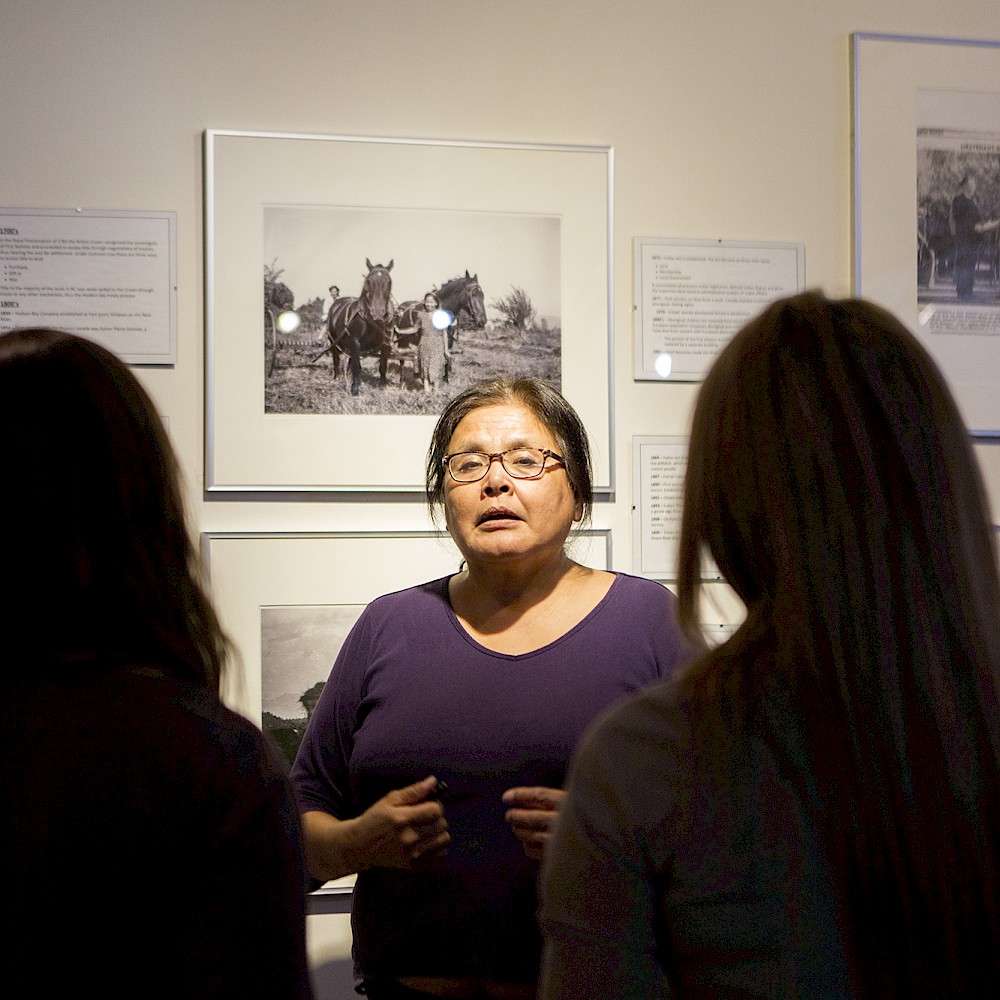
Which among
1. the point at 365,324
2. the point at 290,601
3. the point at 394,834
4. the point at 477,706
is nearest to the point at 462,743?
the point at 477,706

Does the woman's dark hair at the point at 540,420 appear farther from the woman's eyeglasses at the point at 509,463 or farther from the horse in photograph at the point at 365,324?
the horse in photograph at the point at 365,324

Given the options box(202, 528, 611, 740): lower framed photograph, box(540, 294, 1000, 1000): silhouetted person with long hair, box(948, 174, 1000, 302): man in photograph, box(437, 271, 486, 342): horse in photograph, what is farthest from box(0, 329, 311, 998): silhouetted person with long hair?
box(948, 174, 1000, 302): man in photograph

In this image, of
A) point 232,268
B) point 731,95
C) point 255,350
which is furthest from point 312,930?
point 731,95

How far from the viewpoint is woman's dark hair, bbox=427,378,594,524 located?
1811 mm

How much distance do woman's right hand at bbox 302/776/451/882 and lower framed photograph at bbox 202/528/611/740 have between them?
57 cm

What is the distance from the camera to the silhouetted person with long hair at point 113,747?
0.77m

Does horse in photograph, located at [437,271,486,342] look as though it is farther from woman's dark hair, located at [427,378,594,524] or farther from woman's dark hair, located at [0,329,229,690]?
woman's dark hair, located at [0,329,229,690]

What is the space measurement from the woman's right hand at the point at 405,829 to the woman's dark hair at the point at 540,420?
0.56 m

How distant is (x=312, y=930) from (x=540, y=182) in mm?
1651

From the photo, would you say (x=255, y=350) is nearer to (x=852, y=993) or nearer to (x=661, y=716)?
(x=661, y=716)

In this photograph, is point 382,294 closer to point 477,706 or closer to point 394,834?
point 477,706

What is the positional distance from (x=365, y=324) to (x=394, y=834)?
43.3 inches

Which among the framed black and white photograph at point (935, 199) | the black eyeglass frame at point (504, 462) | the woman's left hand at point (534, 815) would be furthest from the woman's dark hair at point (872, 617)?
the framed black and white photograph at point (935, 199)

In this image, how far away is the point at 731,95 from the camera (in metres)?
2.33
